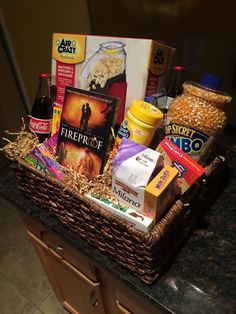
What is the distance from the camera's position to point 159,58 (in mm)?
599

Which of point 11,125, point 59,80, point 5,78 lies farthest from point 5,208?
point 59,80

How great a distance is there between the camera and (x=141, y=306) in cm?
62

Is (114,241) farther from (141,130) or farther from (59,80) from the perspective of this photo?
(59,80)

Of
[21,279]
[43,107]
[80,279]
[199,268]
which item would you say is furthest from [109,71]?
[21,279]

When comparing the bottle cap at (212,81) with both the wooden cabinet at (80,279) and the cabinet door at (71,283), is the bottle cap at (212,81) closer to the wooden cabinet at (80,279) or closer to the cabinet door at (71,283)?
the wooden cabinet at (80,279)

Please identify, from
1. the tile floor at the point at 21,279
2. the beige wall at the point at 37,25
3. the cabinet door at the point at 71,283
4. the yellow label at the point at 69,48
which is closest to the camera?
the yellow label at the point at 69,48

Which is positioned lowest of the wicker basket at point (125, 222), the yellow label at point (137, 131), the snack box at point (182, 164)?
the wicker basket at point (125, 222)

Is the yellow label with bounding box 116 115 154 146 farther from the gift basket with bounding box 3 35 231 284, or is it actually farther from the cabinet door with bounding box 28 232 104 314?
the cabinet door with bounding box 28 232 104 314

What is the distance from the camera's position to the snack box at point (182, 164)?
1.64ft

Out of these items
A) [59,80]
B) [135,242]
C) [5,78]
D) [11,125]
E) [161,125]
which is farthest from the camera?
[11,125]

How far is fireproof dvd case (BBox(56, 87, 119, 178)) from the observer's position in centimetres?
55

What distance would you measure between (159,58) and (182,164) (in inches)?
10.4

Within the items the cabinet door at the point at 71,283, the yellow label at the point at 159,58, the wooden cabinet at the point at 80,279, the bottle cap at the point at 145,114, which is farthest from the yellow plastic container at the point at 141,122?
the cabinet door at the point at 71,283

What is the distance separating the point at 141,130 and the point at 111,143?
0.30ft
